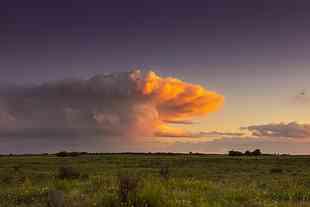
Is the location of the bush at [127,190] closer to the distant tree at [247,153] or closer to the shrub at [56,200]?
the shrub at [56,200]

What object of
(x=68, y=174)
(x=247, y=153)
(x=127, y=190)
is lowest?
(x=68, y=174)

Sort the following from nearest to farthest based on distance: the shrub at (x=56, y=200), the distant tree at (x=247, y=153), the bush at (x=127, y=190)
Result: the shrub at (x=56, y=200) < the bush at (x=127, y=190) < the distant tree at (x=247, y=153)

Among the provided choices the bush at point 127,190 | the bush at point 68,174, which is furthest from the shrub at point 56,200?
the bush at point 68,174

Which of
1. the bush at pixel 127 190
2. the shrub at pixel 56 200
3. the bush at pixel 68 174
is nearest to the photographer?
the shrub at pixel 56 200

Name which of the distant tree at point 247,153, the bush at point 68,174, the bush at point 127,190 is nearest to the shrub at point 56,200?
the bush at point 127,190

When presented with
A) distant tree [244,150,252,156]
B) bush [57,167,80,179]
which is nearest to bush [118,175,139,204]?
bush [57,167,80,179]

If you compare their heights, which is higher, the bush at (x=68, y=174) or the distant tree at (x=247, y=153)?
the distant tree at (x=247, y=153)

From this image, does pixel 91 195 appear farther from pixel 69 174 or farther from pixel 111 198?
pixel 69 174

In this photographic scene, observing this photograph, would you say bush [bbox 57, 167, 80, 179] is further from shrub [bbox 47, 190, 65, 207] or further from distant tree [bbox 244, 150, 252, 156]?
distant tree [bbox 244, 150, 252, 156]

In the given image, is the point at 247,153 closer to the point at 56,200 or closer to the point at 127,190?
the point at 127,190

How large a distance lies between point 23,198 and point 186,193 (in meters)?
6.07

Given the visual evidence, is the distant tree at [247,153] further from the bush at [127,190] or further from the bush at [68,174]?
the bush at [127,190]

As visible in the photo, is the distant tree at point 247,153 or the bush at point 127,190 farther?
the distant tree at point 247,153

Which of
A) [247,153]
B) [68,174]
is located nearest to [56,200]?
[68,174]
